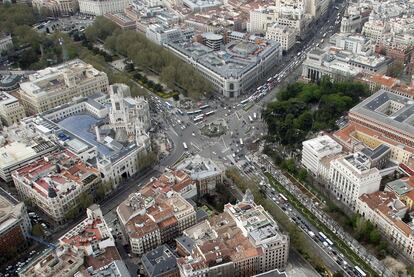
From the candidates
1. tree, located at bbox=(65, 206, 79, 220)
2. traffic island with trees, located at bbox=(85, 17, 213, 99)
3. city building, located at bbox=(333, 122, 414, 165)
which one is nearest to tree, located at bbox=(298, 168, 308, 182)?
city building, located at bbox=(333, 122, 414, 165)

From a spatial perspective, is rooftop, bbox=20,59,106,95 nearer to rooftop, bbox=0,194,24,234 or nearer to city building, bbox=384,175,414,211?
rooftop, bbox=0,194,24,234

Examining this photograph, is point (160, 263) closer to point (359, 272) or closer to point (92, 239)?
point (92, 239)

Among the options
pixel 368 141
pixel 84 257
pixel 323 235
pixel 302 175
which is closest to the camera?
pixel 84 257

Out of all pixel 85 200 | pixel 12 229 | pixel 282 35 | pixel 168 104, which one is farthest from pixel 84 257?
pixel 282 35

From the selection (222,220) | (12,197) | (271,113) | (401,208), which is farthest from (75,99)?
(401,208)

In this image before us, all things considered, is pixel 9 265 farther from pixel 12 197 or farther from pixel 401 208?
pixel 401 208

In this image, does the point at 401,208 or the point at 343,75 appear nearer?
the point at 401,208
